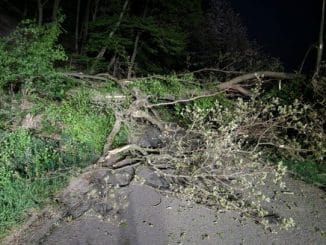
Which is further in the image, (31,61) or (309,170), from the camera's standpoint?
(309,170)

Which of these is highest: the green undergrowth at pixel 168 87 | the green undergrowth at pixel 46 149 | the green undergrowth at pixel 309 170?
the green undergrowth at pixel 168 87

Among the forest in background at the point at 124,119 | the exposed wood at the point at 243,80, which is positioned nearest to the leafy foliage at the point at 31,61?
the forest in background at the point at 124,119

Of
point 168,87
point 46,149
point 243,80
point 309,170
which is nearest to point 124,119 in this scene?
point 168,87

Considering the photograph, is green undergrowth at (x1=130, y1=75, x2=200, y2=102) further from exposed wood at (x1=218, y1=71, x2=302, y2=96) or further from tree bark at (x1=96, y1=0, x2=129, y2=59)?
tree bark at (x1=96, y1=0, x2=129, y2=59)

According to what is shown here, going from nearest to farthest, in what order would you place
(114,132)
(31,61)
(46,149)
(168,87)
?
(46,149) < (114,132) < (31,61) < (168,87)

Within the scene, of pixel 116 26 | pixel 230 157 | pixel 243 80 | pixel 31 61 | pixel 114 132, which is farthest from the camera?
A: pixel 116 26

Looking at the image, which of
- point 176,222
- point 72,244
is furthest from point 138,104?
point 72,244

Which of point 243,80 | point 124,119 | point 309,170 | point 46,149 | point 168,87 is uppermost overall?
point 243,80

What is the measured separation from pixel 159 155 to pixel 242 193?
A: 149 centimetres

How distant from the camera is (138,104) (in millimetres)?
7398

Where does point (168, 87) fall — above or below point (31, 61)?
below

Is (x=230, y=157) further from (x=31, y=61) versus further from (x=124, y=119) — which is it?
(x=31, y=61)

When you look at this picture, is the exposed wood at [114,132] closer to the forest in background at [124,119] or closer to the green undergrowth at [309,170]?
the forest in background at [124,119]

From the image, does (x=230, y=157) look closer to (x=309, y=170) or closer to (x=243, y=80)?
(x=309, y=170)
